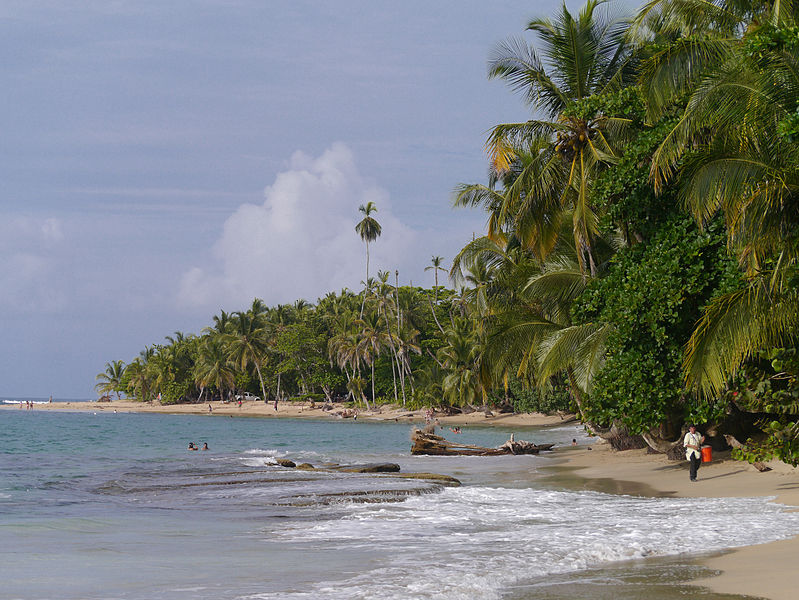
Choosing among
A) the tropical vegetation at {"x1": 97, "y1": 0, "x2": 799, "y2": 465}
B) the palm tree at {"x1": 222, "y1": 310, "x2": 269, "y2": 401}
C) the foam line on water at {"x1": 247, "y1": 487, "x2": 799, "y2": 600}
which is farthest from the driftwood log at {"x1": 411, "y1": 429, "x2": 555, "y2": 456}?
the palm tree at {"x1": 222, "y1": 310, "x2": 269, "y2": 401}

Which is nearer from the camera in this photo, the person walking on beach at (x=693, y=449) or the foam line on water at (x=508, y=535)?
the foam line on water at (x=508, y=535)

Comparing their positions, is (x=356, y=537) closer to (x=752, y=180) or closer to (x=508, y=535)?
(x=508, y=535)

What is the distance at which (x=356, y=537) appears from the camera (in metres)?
12.6

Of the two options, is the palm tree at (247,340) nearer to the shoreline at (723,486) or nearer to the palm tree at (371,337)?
A: the palm tree at (371,337)

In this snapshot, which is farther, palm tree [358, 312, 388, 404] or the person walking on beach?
palm tree [358, 312, 388, 404]

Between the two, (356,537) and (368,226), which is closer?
(356,537)

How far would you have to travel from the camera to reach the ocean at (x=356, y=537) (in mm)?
8703

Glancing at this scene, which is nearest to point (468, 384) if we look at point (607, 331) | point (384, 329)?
point (384, 329)

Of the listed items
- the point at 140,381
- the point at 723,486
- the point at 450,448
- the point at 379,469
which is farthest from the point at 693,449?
the point at 140,381

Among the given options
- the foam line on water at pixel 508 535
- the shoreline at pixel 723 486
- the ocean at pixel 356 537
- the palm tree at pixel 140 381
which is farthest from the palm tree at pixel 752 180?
the palm tree at pixel 140 381

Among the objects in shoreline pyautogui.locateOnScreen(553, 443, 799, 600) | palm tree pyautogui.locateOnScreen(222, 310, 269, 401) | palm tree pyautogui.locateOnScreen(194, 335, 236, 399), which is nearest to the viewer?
shoreline pyautogui.locateOnScreen(553, 443, 799, 600)

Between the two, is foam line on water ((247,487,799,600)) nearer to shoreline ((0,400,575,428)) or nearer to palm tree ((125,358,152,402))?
shoreline ((0,400,575,428))

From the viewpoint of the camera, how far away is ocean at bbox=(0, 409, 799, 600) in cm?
870

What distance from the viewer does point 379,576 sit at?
918cm
